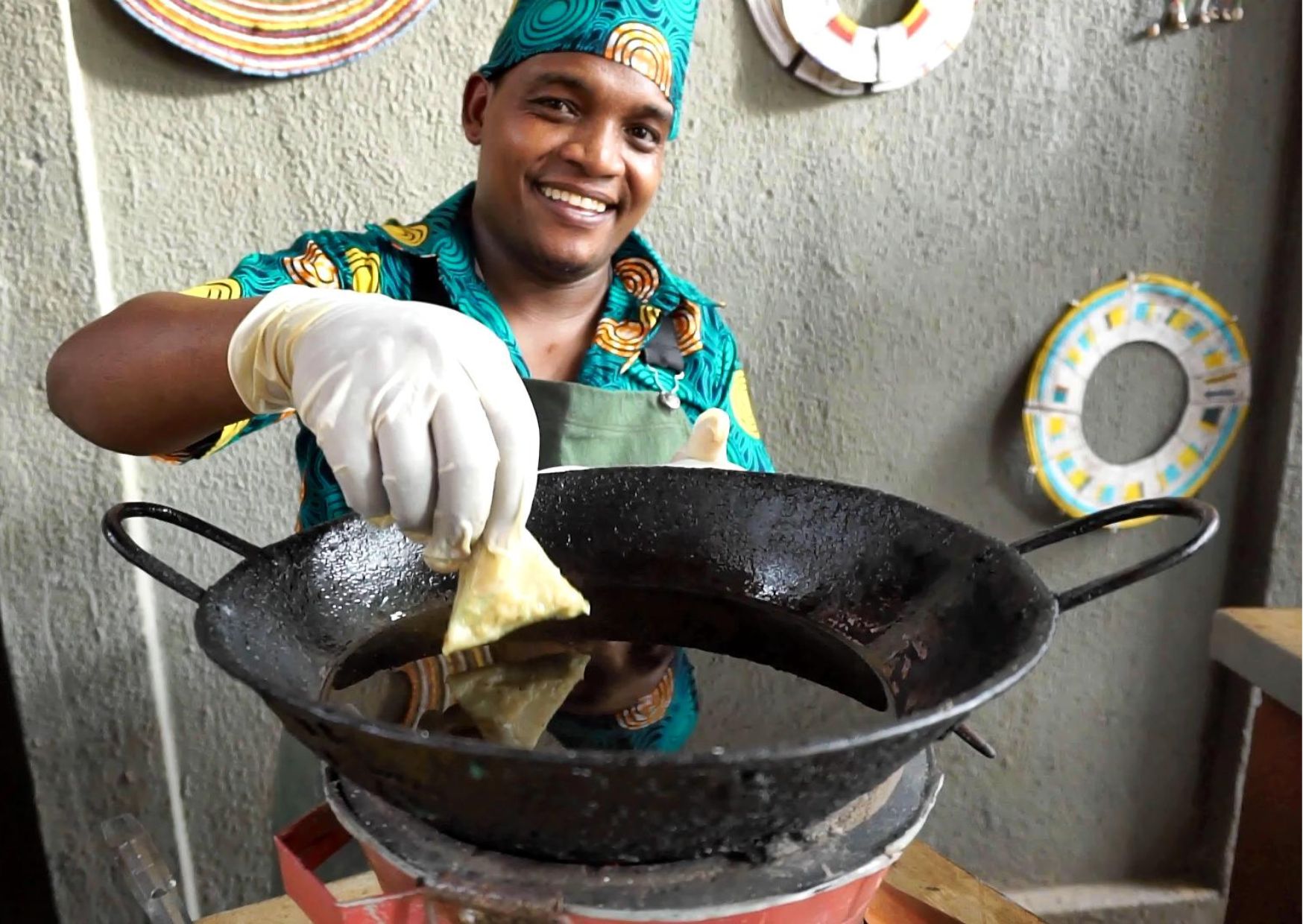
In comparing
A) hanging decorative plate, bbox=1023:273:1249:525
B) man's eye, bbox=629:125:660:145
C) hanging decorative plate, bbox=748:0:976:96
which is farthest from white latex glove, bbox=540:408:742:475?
hanging decorative plate, bbox=1023:273:1249:525

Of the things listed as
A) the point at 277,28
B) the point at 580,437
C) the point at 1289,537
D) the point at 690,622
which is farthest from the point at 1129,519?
the point at 1289,537

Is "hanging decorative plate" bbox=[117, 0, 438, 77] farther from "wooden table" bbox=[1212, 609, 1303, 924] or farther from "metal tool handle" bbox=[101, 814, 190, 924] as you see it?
"wooden table" bbox=[1212, 609, 1303, 924]

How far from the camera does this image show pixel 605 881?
0.47 meters

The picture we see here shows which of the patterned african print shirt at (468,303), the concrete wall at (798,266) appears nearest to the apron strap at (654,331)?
the patterned african print shirt at (468,303)

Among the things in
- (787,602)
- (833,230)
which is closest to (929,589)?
(787,602)

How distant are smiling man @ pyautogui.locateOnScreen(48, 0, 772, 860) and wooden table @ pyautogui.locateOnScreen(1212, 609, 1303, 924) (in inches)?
24.2

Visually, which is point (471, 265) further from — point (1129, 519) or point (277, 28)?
point (1129, 519)

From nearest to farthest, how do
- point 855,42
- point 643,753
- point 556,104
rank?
point 643,753 < point 556,104 < point 855,42

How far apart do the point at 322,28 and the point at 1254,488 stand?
4.78ft

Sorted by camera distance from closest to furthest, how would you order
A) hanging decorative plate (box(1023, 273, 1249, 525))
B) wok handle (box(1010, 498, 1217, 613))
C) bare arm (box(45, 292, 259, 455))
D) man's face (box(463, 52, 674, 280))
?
wok handle (box(1010, 498, 1217, 613)) < bare arm (box(45, 292, 259, 455)) < man's face (box(463, 52, 674, 280)) < hanging decorative plate (box(1023, 273, 1249, 525))

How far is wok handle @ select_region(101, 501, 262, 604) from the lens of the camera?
0.54m

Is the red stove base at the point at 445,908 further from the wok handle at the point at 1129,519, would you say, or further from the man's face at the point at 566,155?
the man's face at the point at 566,155

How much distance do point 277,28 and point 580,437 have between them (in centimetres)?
59

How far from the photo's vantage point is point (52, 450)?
1.08 metres
